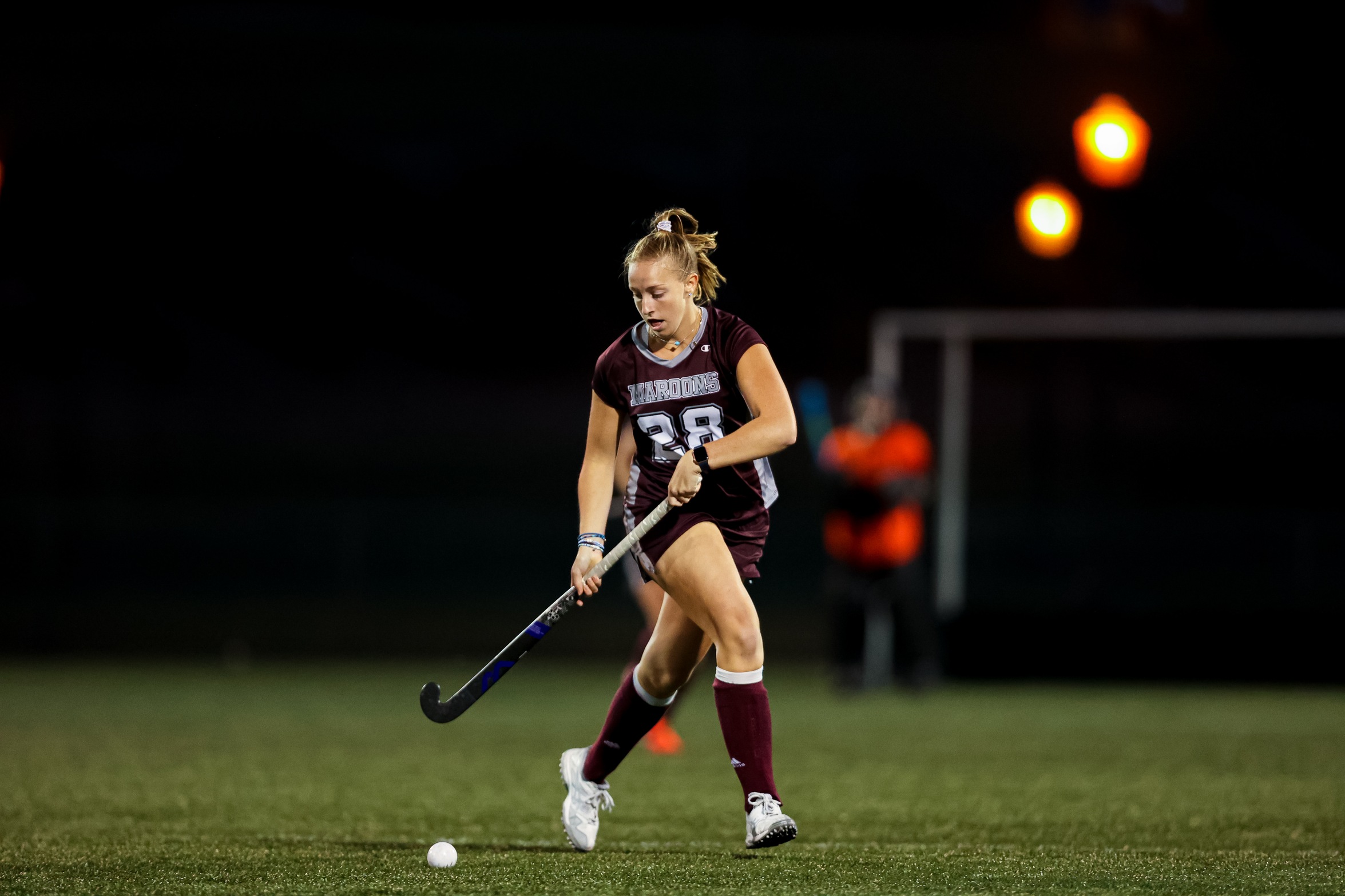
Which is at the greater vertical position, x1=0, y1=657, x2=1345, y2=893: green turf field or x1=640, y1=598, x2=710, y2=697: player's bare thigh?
x1=640, y1=598, x2=710, y2=697: player's bare thigh

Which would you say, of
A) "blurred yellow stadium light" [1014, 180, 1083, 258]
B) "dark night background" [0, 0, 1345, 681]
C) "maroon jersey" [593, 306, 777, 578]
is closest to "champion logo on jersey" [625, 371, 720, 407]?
"maroon jersey" [593, 306, 777, 578]

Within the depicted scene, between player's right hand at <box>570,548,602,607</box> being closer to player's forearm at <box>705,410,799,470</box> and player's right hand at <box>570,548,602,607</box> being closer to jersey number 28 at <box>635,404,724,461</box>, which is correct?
jersey number 28 at <box>635,404,724,461</box>

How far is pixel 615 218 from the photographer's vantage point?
1766cm

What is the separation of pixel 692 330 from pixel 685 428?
24 cm

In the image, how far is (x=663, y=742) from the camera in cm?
681

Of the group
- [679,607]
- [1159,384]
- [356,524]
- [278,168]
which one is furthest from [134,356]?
[679,607]

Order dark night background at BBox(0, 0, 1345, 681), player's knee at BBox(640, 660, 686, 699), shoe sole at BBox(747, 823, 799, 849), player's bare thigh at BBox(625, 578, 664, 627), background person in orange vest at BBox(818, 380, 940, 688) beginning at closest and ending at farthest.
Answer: shoe sole at BBox(747, 823, 799, 849), player's knee at BBox(640, 660, 686, 699), player's bare thigh at BBox(625, 578, 664, 627), background person in orange vest at BBox(818, 380, 940, 688), dark night background at BBox(0, 0, 1345, 681)

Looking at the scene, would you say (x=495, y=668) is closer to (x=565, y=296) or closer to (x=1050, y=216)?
(x=1050, y=216)

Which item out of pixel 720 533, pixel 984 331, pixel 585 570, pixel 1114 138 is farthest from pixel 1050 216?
pixel 585 570

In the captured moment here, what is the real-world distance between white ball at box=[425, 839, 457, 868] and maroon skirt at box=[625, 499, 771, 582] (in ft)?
2.69

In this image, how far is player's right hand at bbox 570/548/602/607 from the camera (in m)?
4.13

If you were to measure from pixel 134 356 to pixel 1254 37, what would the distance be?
1216 cm

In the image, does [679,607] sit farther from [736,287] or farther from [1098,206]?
[736,287]

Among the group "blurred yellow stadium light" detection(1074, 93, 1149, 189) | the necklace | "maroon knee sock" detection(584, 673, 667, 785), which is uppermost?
"blurred yellow stadium light" detection(1074, 93, 1149, 189)
